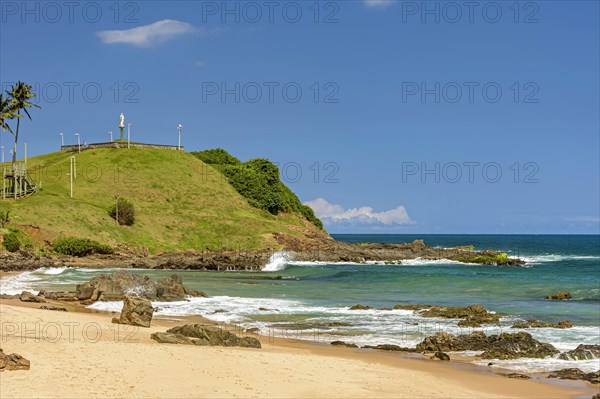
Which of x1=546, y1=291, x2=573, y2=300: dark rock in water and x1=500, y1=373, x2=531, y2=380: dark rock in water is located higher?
x1=546, y1=291, x2=573, y2=300: dark rock in water

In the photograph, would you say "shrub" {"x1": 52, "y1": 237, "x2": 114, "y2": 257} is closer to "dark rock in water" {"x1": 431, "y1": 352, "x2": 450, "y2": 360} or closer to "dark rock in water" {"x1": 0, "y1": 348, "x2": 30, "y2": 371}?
"dark rock in water" {"x1": 431, "y1": 352, "x2": 450, "y2": 360}

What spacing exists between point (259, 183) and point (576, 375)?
109184 mm

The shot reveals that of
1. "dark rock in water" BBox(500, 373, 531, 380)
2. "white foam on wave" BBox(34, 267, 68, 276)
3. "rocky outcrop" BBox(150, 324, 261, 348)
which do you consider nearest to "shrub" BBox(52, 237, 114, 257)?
"white foam on wave" BBox(34, 267, 68, 276)

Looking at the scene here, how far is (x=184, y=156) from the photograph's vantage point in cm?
13175

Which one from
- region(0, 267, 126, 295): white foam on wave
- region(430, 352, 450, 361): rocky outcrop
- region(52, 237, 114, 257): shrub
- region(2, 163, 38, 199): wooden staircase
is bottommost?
region(430, 352, 450, 361): rocky outcrop

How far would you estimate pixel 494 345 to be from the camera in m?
23.2

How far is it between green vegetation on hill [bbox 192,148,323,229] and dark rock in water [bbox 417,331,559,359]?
99.1 meters

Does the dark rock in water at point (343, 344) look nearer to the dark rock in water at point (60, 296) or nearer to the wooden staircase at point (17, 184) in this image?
the dark rock in water at point (60, 296)

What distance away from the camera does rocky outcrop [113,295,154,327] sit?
1001 inches

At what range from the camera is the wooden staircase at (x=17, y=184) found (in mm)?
92188

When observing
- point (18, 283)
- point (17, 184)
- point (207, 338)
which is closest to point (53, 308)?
point (207, 338)

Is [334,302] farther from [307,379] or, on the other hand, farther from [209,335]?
[307,379]

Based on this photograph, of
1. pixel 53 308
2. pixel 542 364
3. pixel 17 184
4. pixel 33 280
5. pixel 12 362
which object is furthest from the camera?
pixel 17 184

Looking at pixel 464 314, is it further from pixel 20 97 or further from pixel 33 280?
pixel 20 97
